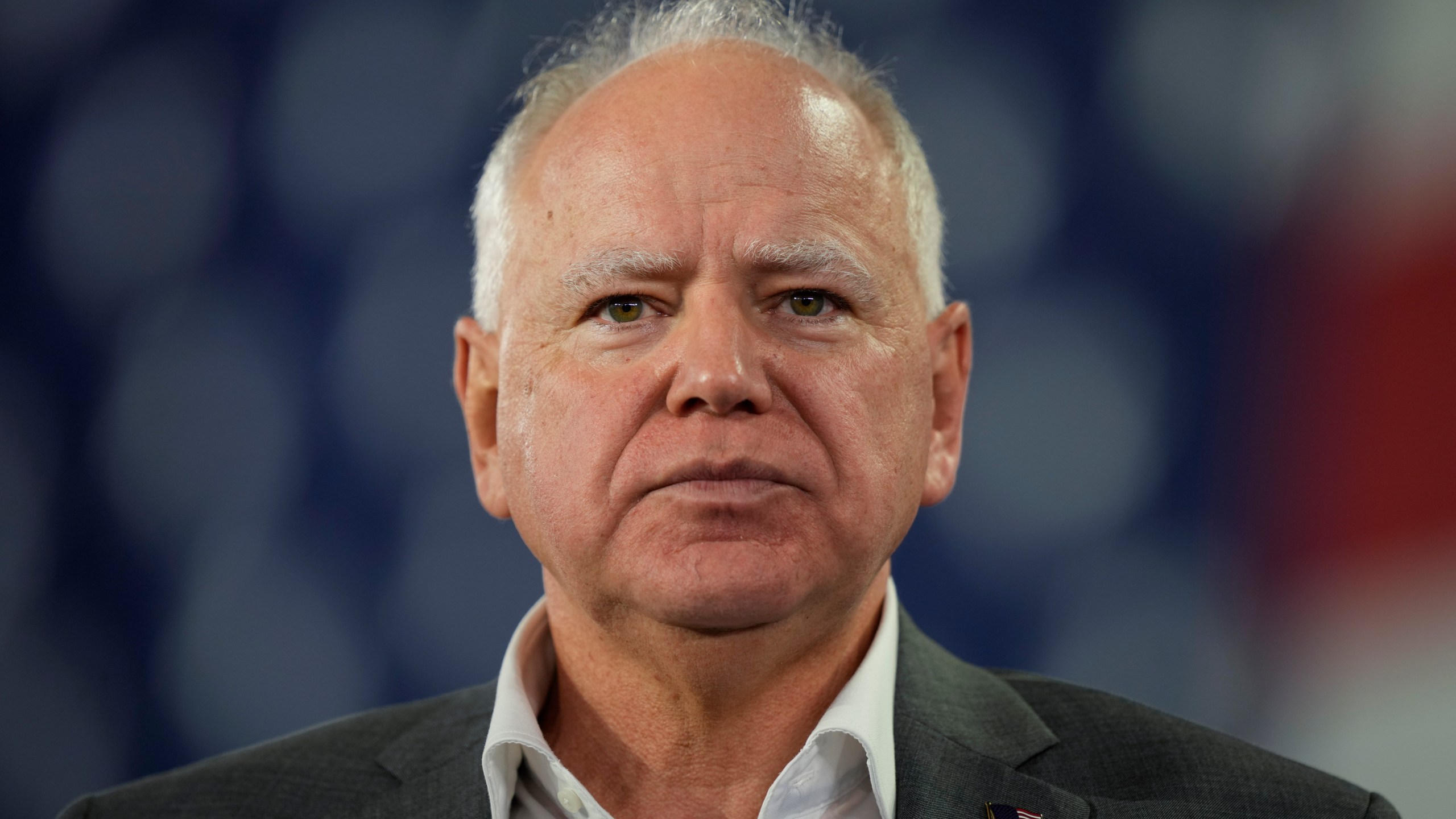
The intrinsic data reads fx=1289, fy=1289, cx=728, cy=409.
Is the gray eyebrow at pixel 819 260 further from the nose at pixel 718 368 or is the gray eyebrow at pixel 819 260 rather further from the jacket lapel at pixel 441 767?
the jacket lapel at pixel 441 767

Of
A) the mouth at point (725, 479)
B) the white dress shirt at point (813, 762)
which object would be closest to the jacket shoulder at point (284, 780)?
the white dress shirt at point (813, 762)

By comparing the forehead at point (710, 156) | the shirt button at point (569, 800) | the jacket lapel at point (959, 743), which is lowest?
the shirt button at point (569, 800)

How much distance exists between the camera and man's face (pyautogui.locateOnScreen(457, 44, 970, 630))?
179 cm

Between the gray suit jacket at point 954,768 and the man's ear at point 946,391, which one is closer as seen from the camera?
the gray suit jacket at point 954,768

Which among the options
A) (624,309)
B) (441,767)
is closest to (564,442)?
(624,309)

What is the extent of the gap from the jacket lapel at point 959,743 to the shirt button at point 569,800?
472mm

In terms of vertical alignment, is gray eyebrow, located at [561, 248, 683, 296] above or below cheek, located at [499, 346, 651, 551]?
above

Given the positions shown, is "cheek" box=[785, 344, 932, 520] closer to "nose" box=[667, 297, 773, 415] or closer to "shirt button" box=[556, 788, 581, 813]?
"nose" box=[667, 297, 773, 415]

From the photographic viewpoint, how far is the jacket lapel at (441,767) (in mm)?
1995

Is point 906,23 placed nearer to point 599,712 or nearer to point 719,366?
point 719,366

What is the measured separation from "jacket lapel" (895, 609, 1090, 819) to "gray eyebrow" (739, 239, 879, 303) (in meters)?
0.57

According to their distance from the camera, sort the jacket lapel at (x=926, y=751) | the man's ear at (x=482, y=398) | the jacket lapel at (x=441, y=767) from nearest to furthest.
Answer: the jacket lapel at (x=926, y=751), the jacket lapel at (x=441, y=767), the man's ear at (x=482, y=398)

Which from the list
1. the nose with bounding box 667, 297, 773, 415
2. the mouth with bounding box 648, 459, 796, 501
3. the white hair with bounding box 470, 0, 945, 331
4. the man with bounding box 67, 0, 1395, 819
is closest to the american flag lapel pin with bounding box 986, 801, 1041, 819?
the man with bounding box 67, 0, 1395, 819

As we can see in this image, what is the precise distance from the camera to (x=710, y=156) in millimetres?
1932
